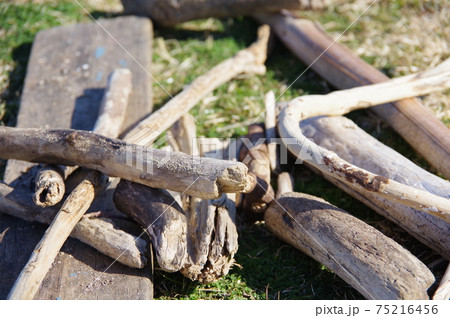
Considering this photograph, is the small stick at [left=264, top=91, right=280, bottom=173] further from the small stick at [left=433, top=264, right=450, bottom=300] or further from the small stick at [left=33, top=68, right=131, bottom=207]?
the small stick at [left=433, top=264, right=450, bottom=300]

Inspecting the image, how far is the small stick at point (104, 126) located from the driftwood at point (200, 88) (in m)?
0.22

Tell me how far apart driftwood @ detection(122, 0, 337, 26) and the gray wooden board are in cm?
19

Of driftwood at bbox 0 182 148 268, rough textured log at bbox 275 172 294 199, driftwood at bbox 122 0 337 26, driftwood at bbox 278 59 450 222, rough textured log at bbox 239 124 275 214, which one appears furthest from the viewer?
driftwood at bbox 122 0 337 26

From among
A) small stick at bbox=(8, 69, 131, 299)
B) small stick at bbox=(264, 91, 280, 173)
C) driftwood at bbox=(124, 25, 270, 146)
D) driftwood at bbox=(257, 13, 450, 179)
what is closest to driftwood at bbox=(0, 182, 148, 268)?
small stick at bbox=(8, 69, 131, 299)

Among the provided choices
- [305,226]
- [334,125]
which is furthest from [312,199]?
[334,125]

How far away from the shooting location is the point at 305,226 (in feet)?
9.52

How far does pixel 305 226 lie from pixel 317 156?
43cm

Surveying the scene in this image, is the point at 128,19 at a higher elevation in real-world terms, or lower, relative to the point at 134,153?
lower

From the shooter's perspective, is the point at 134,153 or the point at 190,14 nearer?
the point at 134,153

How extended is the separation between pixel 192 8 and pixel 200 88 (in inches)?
57.0

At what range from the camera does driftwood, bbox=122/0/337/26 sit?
16.7 ft

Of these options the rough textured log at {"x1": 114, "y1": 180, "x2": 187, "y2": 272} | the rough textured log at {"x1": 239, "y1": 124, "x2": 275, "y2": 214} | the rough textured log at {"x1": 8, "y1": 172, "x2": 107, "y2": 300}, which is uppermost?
the rough textured log at {"x1": 239, "y1": 124, "x2": 275, "y2": 214}

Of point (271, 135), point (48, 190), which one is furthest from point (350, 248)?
point (48, 190)

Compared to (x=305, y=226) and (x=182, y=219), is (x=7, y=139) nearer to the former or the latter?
(x=182, y=219)
